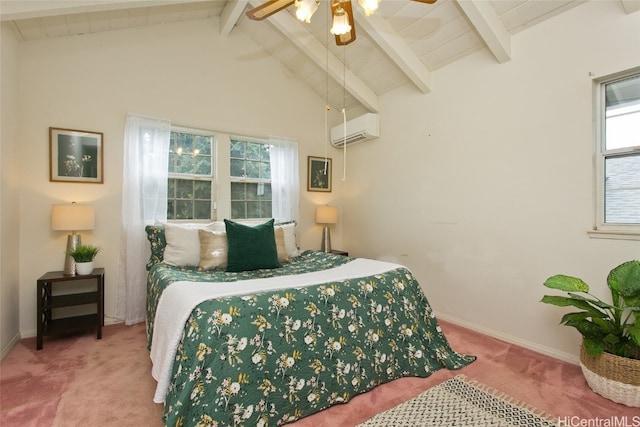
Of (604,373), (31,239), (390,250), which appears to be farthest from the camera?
(390,250)

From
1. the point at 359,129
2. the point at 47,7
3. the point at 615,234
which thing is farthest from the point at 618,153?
the point at 47,7

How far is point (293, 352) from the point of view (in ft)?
5.56

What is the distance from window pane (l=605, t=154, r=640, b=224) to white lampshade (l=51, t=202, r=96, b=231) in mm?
4044

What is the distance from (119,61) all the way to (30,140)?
106cm

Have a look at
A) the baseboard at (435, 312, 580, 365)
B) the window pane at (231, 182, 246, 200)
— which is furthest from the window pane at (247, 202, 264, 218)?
the baseboard at (435, 312, 580, 365)

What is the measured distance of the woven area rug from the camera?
1679 mm

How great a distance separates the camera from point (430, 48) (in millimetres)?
3146

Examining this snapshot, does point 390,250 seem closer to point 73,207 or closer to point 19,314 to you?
point 73,207

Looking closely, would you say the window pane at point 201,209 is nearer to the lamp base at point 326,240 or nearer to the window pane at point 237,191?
the window pane at point 237,191

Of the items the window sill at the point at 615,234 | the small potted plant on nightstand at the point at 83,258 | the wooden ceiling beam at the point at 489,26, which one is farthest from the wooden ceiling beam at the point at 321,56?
the small potted plant on nightstand at the point at 83,258

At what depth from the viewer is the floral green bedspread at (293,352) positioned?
1487 mm

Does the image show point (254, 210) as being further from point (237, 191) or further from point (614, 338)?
point (614, 338)

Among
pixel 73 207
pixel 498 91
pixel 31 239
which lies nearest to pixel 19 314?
pixel 31 239

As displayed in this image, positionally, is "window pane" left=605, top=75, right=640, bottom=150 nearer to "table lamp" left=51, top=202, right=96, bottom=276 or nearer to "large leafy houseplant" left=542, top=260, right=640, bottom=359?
"large leafy houseplant" left=542, top=260, right=640, bottom=359
